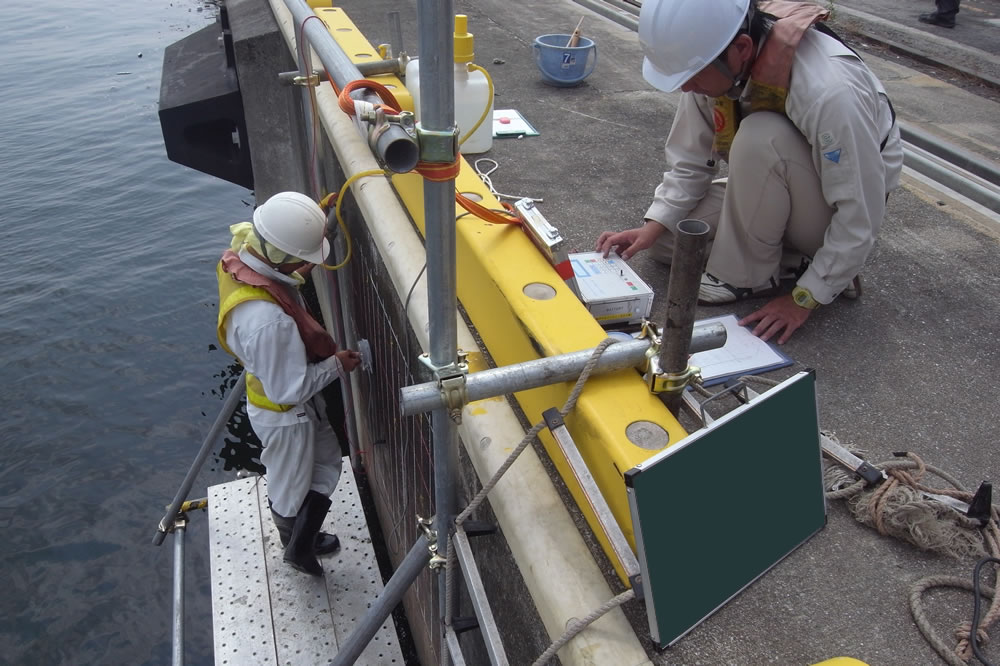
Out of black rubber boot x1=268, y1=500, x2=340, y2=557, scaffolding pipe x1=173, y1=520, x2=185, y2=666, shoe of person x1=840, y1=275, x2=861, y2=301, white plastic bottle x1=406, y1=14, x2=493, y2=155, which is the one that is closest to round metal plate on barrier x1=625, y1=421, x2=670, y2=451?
shoe of person x1=840, y1=275, x2=861, y2=301

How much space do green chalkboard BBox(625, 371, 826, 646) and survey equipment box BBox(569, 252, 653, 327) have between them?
1.16 m

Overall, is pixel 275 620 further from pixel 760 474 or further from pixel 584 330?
pixel 760 474

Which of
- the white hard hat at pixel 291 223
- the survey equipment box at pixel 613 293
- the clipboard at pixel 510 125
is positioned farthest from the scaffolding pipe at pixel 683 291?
the clipboard at pixel 510 125

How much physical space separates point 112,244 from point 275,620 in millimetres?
6244

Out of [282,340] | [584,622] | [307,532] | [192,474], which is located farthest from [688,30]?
[192,474]

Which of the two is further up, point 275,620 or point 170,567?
point 275,620

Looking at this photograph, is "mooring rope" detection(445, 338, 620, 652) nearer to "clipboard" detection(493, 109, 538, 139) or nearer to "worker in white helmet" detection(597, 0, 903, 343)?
"worker in white helmet" detection(597, 0, 903, 343)

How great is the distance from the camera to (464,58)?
151 inches

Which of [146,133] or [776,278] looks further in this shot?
[146,133]

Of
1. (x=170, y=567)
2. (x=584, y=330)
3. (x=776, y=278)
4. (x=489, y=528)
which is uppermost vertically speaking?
(x=584, y=330)

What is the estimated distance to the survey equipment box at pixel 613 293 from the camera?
2.91 meters

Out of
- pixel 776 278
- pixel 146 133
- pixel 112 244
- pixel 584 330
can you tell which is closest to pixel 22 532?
pixel 112 244

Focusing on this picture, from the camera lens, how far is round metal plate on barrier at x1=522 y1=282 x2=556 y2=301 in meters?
2.43

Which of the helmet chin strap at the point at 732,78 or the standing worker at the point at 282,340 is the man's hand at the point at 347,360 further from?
the helmet chin strap at the point at 732,78
